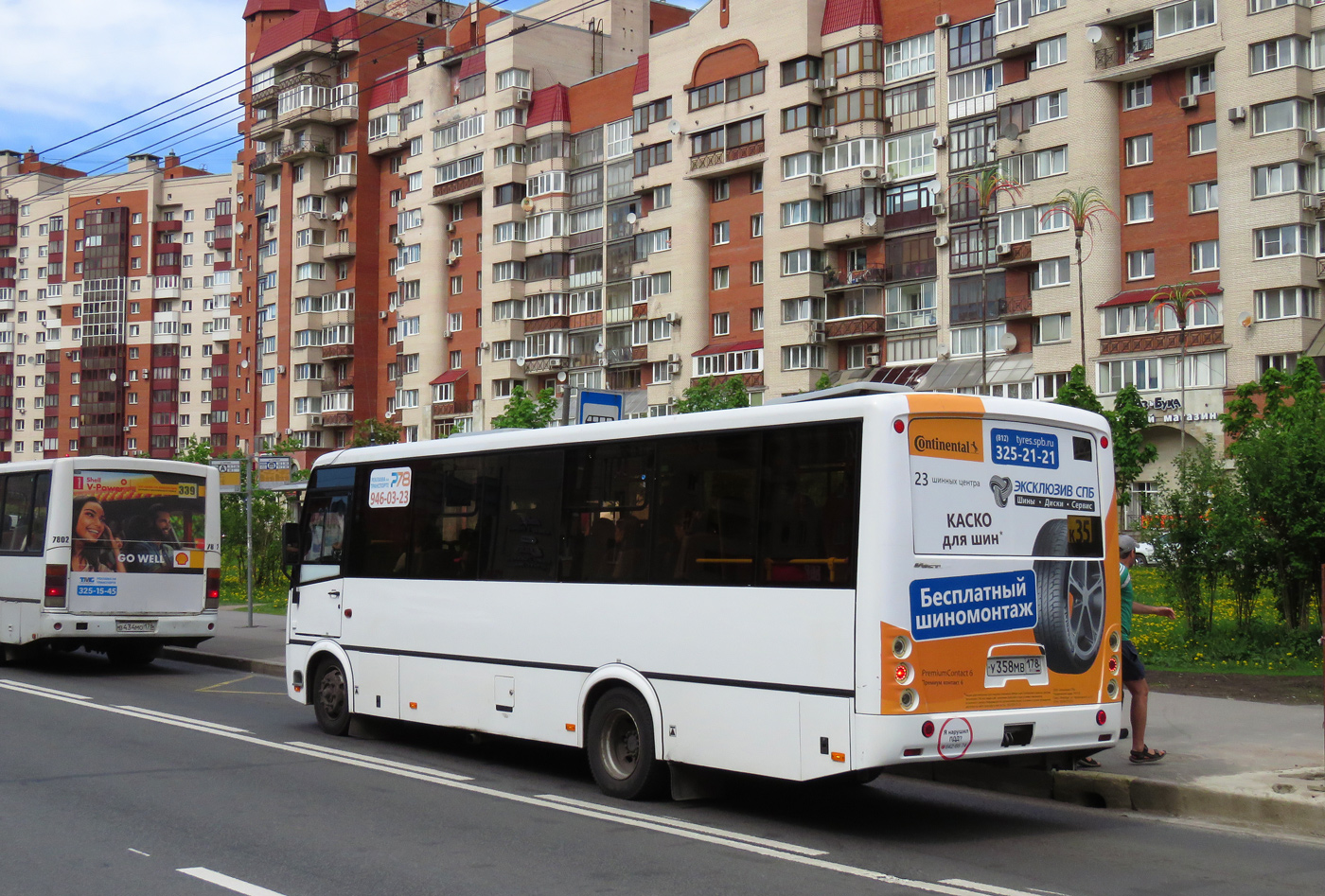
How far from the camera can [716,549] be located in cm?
942

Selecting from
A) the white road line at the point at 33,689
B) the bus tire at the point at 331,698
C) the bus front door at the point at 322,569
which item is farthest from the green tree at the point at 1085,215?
the bus tire at the point at 331,698

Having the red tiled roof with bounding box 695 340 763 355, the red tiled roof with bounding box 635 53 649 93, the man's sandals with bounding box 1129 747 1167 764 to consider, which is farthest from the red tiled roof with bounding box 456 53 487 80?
the man's sandals with bounding box 1129 747 1167 764

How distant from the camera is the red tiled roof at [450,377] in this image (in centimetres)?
8181

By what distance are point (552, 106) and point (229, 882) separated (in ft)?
240

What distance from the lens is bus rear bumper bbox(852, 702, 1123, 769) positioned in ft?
26.9

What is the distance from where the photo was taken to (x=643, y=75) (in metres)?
72.6

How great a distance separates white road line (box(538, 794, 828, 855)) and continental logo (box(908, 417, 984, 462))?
2.47 metres

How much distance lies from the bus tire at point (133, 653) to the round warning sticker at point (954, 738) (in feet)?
50.7

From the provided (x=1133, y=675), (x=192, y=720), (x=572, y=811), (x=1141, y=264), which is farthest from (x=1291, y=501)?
(x=1141, y=264)

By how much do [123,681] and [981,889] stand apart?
1479 centimetres

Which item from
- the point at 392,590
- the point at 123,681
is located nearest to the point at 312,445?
the point at 123,681

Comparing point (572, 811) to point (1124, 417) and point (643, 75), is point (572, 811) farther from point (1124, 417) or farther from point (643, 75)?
point (643, 75)

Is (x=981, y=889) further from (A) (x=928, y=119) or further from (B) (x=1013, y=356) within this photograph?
(A) (x=928, y=119)

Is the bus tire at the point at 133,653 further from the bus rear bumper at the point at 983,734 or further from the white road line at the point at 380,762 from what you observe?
the bus rear bumper at the point at 983,734
